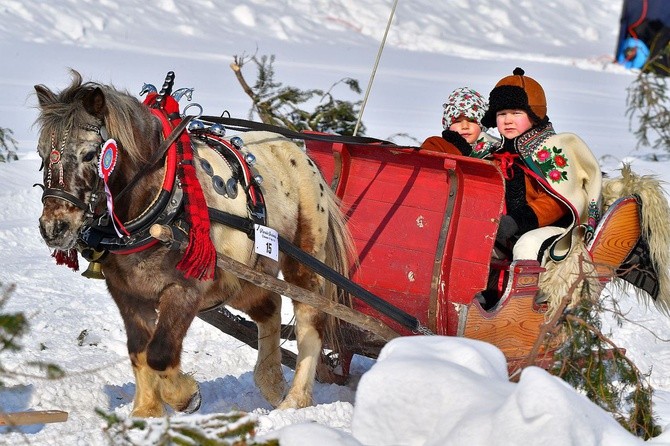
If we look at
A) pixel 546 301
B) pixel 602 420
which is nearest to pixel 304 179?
pixel 546 301

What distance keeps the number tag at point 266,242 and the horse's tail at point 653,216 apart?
183cm

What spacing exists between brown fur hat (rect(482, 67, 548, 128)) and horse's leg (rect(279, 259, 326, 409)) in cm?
125

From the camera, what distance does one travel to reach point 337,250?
5086 mm

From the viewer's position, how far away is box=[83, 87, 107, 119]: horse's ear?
13.0 feet

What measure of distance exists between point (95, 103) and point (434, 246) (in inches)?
71.0

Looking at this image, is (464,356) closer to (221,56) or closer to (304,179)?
(304,179)

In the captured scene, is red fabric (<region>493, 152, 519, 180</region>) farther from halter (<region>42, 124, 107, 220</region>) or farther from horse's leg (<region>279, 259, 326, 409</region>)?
halter (<region>42, 124, 107, 220</region>)

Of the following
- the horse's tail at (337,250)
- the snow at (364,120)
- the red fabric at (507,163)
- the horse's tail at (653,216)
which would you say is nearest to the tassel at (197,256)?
the snow at (364,120)

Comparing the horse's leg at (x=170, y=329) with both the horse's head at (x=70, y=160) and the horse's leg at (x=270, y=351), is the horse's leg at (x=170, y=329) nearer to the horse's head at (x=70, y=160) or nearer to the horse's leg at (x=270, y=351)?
the horse's head at (x=70, y=160)

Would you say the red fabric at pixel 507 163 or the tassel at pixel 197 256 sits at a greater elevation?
the red fabric at pixel 507 163

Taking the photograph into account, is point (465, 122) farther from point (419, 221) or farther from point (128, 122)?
point (128, 122)

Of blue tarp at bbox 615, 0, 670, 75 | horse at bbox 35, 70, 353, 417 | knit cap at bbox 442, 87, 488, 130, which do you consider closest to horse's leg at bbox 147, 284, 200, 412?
horse at bbox 35, 70, 353, 417

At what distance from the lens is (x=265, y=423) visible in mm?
4098

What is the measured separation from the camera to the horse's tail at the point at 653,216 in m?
5.09
